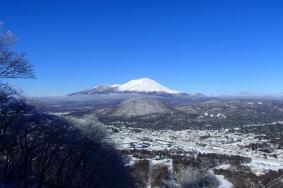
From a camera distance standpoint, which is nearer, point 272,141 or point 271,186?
point 271,186

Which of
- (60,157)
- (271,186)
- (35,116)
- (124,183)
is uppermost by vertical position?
(35,116)

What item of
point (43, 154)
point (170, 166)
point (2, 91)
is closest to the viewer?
point (2, 91)

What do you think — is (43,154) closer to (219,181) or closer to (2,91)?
(2,91)

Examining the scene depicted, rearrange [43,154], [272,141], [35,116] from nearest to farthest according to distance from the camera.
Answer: [35,116], [43,154], [272,141]

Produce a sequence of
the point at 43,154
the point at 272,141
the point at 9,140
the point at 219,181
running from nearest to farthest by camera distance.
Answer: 1. the point at 9,140
2. the point at 43,154
3. the point at 219,181
4. the point at 272,141

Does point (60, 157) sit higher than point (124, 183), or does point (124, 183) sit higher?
point (60, 157)

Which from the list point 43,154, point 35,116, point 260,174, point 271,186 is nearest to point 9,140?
point 35,116

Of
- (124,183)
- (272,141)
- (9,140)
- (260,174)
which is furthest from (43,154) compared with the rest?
(272,141)

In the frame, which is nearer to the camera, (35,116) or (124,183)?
(35,116)

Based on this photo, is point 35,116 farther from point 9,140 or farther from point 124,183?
point 124,183
